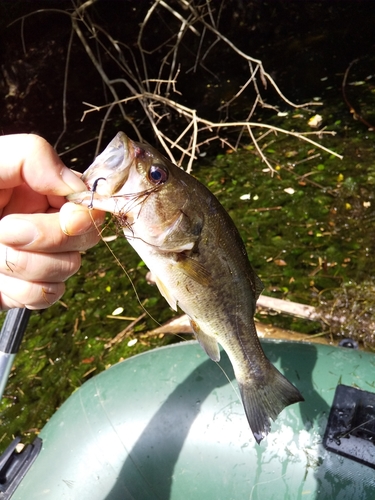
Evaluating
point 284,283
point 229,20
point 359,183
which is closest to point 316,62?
point 229,20

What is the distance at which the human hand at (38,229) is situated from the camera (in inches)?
60.9

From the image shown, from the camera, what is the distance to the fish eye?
1.64 meters

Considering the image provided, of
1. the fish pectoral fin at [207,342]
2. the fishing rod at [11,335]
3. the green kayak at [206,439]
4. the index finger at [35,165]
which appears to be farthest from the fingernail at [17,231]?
the green kayak at [206,439]

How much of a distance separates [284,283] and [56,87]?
22.3ft

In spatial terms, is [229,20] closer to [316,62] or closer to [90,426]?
[316,62]

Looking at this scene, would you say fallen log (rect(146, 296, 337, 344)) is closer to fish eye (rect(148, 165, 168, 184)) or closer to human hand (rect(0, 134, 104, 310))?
human hand (rect(0, 134, 104, 310))

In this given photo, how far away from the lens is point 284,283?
427 centimetres

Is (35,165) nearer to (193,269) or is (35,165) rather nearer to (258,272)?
(193,269)

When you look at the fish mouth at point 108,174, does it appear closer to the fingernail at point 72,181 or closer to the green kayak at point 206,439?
the fingernail at point 72,181

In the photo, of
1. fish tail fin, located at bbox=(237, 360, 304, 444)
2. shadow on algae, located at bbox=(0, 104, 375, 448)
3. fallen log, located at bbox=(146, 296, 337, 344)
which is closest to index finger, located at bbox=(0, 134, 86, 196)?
fish tail fin, located at bbox=(237, 360, 304, 444)

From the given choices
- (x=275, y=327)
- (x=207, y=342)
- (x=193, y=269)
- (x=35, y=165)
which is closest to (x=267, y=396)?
(x=207, y=342)

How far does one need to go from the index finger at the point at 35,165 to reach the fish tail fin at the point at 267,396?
3.65 ft

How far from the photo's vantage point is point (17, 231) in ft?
5.03

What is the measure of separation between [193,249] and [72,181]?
1.65 feet
